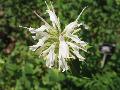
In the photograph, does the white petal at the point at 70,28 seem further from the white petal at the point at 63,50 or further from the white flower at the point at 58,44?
the white petal at the point at 63,50

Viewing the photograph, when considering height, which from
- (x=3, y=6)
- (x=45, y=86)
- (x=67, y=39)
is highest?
(x=3, y=6)

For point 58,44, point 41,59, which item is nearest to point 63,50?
point 58,44

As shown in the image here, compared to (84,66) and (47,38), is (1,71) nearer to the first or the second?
(84,66)

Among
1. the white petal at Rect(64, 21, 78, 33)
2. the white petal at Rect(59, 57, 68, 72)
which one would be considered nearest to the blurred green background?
the white petal at Rect(64, 21, 78, 33)

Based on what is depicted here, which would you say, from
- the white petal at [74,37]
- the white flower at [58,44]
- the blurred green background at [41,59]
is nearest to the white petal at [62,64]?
the white flower at [58,44]

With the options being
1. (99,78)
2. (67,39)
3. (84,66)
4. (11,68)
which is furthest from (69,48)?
(11,68)

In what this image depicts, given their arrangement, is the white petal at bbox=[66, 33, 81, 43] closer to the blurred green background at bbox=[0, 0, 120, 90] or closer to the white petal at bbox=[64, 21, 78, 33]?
the white petal at bbox=[64, 21, 78, 33]
